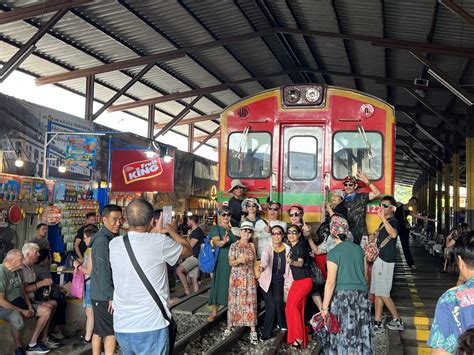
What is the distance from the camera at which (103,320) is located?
5.55 meters

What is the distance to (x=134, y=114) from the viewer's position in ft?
72.9

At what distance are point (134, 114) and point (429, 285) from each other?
1414 centimetres

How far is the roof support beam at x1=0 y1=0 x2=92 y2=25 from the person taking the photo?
12.1m

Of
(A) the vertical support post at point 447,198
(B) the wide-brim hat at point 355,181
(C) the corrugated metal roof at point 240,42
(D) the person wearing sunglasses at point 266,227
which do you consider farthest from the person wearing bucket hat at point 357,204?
(A) the vertical support post at point 447,198

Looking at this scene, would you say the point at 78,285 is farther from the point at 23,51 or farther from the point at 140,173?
the point at 23,51

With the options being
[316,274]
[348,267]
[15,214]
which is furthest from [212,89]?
[348,267]

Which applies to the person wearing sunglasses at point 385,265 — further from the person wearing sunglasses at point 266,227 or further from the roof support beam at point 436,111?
the roof support beam at point 436,111

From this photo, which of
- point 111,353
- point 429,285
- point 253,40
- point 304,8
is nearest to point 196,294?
point 429,285

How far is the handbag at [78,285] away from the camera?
8.20 m

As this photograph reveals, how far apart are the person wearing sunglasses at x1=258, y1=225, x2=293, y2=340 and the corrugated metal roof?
20.6 ft

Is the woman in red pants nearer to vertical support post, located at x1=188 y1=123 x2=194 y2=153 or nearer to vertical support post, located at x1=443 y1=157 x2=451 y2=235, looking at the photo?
vertical support post, located at x1=443 y1=157 x2=451 y2=235

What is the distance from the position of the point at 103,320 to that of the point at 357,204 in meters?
4.11

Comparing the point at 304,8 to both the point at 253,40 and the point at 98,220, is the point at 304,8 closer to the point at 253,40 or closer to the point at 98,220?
the point at 253,40

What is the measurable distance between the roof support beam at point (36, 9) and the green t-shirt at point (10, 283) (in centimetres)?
715
